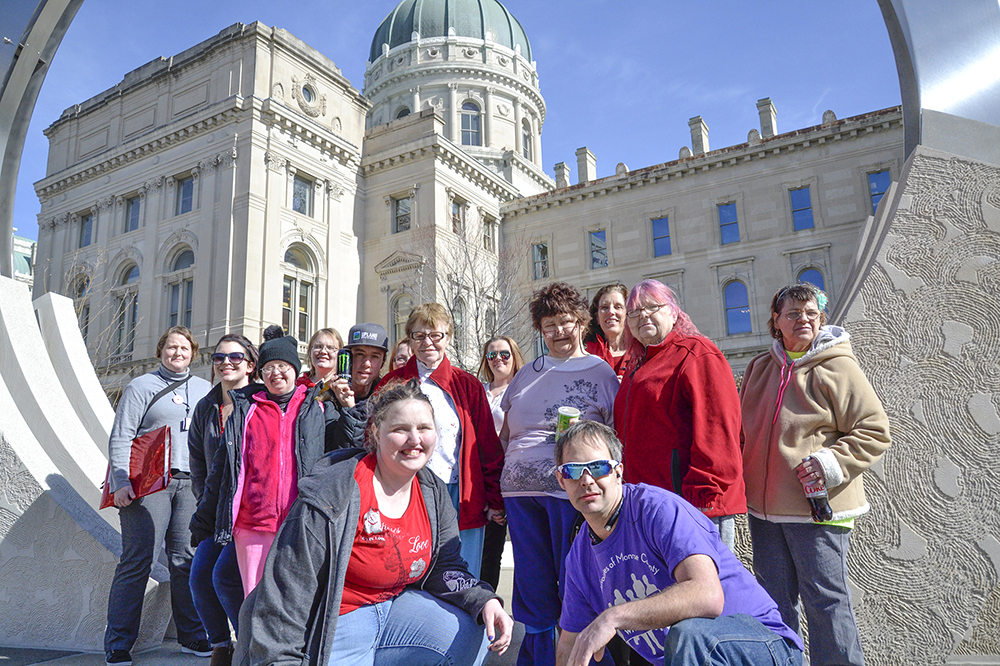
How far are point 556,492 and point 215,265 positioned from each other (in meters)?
26.0

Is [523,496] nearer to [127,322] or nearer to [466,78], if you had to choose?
[127,322]

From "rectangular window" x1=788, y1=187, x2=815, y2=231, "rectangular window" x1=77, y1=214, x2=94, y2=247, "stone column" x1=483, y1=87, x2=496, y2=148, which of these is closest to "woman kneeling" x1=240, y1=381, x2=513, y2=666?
"rectangular window" x1=788, y1=187, x2=815, y2=231

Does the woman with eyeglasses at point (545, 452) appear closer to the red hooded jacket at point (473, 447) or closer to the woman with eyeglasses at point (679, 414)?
the red hooded jacket at point (473, 447)

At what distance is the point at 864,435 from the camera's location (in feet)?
10.0

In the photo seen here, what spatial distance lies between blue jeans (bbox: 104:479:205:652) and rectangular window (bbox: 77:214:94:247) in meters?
32.1

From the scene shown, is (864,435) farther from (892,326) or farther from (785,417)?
(892,326)

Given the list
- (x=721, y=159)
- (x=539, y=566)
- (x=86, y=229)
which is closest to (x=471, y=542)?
(x=539, y=566)

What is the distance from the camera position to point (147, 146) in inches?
1146

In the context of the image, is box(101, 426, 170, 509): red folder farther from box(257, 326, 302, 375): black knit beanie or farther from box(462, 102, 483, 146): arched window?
box(462, 102, 483, 146): arched window

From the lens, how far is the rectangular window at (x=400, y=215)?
99.5 ft

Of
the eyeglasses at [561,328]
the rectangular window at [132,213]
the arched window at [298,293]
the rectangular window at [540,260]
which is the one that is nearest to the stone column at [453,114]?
the rectangular window at [540,260]

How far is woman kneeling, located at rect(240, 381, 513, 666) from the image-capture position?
2461mm

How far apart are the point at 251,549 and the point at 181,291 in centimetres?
2721

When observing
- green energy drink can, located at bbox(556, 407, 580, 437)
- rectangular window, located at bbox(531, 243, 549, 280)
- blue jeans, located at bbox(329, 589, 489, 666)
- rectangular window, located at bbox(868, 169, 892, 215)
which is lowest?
blue jeans, located at bbox(329, 589, 489, 666)
